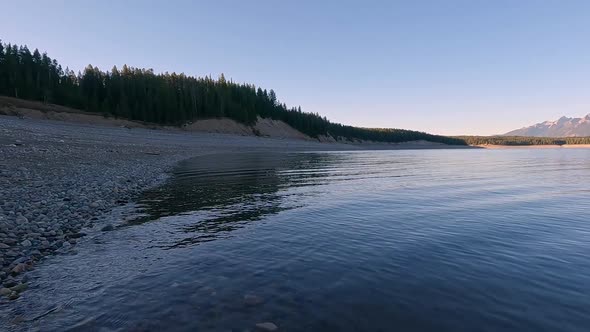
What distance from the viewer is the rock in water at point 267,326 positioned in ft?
16.8

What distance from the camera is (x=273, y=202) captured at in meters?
16.6

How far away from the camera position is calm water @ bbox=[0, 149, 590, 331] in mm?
5488

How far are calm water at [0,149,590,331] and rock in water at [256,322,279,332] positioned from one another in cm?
11

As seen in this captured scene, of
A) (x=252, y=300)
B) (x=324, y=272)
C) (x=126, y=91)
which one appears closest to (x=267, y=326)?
(x=252, y=300)

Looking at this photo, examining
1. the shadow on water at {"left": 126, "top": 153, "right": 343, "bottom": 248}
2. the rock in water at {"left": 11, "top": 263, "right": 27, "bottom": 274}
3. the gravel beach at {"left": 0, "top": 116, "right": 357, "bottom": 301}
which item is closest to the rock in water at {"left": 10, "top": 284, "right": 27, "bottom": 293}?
the gravel beach at {"left": 0, "top": 116, "right": 357, "bottom": 301}

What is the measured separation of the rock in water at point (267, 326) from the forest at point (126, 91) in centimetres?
9121

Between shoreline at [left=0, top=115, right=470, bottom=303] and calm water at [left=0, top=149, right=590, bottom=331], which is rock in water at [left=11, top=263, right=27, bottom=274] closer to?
shoreline at [left=0, top=115, right=470, bottom=303]

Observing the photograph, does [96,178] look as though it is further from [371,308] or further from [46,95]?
[46,95]

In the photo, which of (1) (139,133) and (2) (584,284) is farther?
(1) (139,133)

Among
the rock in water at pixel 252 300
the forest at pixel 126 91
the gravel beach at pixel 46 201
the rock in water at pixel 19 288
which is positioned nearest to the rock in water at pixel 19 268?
the gravel beach at pixel 46 201

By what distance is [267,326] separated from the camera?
5199mm

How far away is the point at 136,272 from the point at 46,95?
98.5 metres

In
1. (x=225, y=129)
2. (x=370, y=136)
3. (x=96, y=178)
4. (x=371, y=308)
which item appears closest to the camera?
(x=371, y=308)

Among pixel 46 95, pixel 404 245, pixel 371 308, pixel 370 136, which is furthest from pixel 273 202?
pixel 370 136
